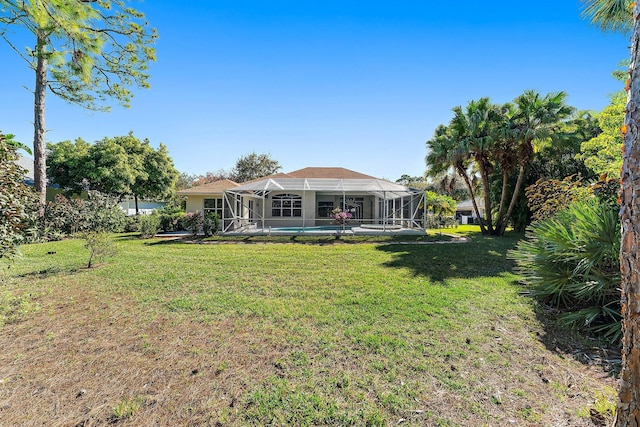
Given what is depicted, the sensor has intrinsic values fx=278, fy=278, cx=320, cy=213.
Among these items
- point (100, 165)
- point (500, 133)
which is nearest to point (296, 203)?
point (500, 133)

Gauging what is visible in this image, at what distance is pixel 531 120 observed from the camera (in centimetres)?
1561

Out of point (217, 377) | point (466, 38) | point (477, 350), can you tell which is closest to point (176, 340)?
point (217, 377)

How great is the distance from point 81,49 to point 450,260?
493 inches

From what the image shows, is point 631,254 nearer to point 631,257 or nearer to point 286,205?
point 631,257

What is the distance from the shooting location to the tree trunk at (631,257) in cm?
177

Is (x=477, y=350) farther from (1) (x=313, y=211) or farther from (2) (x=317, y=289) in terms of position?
(1) (x=313, y=211)

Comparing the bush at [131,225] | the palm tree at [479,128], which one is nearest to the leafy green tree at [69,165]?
the bush at [131,225]

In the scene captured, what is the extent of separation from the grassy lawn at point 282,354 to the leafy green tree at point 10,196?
5.30ft

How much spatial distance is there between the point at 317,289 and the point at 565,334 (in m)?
4.68

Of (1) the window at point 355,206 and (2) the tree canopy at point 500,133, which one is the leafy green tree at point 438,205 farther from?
(2) the tree canopy at point 500,133

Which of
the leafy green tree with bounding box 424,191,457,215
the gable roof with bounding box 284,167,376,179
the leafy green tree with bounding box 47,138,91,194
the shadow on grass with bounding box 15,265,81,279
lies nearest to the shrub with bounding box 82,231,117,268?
the shadow on grass with bounding box 15,265,81,279

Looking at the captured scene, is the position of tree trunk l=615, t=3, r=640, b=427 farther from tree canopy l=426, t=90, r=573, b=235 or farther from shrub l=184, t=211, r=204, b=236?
shrub l=184, t=211, r=204, b=236

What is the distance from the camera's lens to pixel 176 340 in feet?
14.0

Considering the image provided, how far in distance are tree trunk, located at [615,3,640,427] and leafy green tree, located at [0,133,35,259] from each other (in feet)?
20.6
